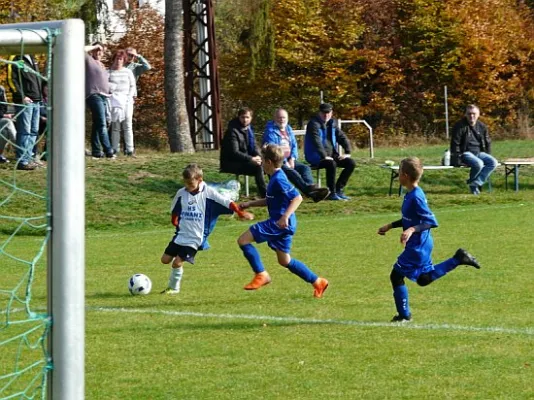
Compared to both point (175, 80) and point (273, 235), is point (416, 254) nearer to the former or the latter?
point (273, 235)

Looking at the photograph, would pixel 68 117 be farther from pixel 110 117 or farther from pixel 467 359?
pixel 110 117

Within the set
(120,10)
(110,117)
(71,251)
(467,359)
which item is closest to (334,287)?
(467,359)

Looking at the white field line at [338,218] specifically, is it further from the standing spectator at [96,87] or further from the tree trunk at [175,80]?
the tree trunk at [175,80]

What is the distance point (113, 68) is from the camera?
2141 cm

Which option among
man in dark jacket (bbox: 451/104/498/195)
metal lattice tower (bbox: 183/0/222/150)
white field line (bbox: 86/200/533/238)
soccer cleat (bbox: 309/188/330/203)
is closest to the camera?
white field line (bbox: 86/200/533/238)

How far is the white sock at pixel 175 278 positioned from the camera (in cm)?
1138

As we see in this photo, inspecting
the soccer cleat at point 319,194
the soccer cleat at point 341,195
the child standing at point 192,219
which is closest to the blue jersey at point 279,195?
the child standing at point 192,219

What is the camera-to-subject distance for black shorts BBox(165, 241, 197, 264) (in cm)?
1130

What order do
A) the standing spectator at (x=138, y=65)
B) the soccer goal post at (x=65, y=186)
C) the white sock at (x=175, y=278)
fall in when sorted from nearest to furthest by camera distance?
the soccer goal post at (x=65, y=186) → the white sock at (x=175, y=278) → the standing spectator at (x=138, y=65)

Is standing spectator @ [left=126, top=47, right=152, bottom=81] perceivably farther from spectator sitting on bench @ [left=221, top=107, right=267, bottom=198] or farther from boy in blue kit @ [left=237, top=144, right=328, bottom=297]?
boy in blue kit @ [left=237, top=144, right=328, bottom=297]

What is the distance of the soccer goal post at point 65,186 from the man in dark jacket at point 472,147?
1735 cm

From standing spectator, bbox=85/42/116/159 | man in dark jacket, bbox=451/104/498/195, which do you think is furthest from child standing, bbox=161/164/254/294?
man in dark jacket, bbox=451/104/498/195

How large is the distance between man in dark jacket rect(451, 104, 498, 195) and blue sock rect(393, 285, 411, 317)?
12492mm

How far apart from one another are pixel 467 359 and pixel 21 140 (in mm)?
9402
